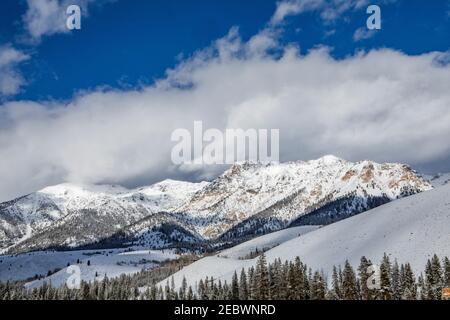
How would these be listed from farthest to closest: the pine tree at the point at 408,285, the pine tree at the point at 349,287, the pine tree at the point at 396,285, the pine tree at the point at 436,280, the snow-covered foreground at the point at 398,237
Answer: the snow-covered foreground at the point at 398,237 < the pine tree at the point at 349,287 < the pine tree at the point at 396,285 < the pine tree at the point at 408,285 < the pine tree at the point at 436,280

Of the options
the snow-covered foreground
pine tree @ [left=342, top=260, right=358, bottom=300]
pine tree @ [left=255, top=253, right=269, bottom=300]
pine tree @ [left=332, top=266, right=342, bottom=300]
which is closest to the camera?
pine tree @ [left=342, top=260, right=358, bottom=300]

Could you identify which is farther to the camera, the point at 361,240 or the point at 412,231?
the point at 361,240

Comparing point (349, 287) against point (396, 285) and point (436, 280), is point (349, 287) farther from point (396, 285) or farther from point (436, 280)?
point (436, 280)

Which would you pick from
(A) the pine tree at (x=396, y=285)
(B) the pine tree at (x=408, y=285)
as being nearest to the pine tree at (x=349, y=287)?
(A) the pine tree at (x=396, y=285)

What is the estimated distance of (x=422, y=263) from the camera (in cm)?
12375

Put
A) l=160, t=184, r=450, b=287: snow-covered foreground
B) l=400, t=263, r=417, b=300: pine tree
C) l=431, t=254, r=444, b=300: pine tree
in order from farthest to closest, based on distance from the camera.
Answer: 1. l=160, t=184, r=450, b=287: snow-covered foreground
2. l=400, t=263, r=417, b=300: pine tree
3. l=431, t=254, r=444, b=300: pine tree

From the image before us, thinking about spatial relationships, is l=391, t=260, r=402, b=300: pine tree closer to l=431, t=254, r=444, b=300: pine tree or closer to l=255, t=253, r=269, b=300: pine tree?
l=431, t=254, r=444, b=300: pine tree

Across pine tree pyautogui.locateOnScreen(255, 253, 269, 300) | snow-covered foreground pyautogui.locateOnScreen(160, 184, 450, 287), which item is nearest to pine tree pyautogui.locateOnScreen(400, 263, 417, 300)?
snow-covered foreground pyautogui.locateOnScreen(160, 184, 450, 287)

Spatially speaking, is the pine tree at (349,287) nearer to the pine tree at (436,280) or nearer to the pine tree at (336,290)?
the pine tree at (336,290)

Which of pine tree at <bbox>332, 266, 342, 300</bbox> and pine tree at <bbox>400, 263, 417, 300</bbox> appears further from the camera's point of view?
pine tree at <bbox>332, 266, 342, 300</bbox>

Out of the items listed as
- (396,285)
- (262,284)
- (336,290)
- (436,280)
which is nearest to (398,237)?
(336,290)
